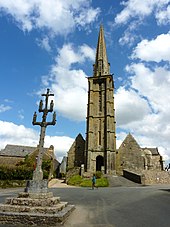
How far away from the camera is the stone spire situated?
4231cm

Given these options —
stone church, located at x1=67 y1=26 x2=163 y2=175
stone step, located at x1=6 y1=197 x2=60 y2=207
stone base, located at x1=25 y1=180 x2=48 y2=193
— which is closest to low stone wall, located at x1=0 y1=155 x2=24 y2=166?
stone church, located at x1=67 y1=26 x2=163 y2=175

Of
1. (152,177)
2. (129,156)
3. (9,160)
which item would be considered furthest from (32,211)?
(9,160)

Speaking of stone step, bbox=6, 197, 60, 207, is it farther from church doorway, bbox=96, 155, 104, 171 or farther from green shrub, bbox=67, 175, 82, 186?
church doorway, bbox=96, 155, 104, 171

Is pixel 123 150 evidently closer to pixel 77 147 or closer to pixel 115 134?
pixel 115 134

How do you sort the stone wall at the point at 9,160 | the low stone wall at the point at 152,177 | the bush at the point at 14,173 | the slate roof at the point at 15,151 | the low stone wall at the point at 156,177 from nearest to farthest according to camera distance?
the bush at the point at 14,173 → the low stone wall at the point at 152,177 → the low stone wall at the point at 156,177 → the stone wall at the point at 9,160 → the slate roof at the point at 15,151

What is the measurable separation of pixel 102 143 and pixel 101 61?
60.3ft

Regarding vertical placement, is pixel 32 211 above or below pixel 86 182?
above

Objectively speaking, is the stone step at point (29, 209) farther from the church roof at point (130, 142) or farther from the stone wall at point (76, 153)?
the church roof at point (130, 142)

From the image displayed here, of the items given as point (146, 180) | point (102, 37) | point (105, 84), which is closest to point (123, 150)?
point (146, 180)

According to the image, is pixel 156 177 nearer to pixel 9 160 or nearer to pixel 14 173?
pixel 14 173

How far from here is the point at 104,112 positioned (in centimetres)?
3741

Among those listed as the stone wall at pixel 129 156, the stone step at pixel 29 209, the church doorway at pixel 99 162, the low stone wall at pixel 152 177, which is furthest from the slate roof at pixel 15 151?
the stone step at pixel 29 209

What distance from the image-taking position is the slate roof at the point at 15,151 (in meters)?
→ 43.6

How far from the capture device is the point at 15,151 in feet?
148
